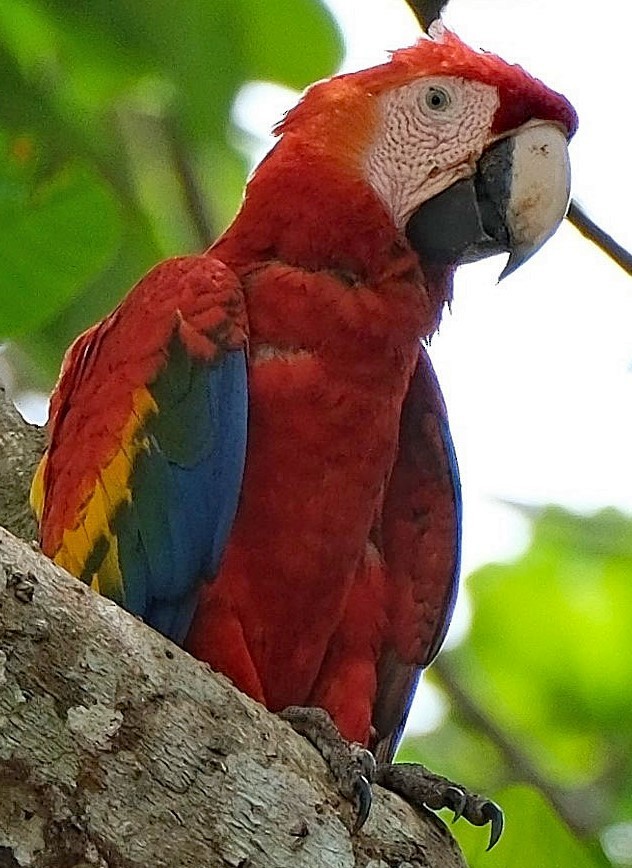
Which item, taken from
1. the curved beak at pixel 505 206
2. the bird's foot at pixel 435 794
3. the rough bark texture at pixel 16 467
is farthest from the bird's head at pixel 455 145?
the bird's foot at pixel 435 794

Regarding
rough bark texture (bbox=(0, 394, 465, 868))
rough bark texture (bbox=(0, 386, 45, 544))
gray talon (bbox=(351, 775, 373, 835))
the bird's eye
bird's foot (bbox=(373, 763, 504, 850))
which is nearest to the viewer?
rough bark texture (bbox=(0, 394, 465, 868))

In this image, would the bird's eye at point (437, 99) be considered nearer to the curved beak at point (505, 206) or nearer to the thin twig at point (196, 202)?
the curved beak at point (505, 206)

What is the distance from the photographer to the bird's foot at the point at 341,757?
132cm

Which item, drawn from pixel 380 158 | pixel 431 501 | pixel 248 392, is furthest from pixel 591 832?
pixel 380 158

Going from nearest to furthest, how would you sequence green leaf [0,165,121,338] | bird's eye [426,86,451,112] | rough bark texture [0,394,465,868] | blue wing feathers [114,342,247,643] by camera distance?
rough bark texture [0,394,465,868]
blue wing feathers [114,342,247,643]
green leaf [0,165,121,338]
bird's eye [426,86,451,112]

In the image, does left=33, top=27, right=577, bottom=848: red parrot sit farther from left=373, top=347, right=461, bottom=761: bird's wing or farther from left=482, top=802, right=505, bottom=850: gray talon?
left=482, top=802, right=505, bottom=850: gray talon

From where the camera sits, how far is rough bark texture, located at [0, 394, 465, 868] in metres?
1.15

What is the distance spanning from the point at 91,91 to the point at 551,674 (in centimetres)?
A: 153

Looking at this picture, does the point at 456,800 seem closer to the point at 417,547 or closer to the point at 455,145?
the point at 417,547

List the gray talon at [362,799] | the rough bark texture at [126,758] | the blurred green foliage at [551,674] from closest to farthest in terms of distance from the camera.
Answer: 1. the rough bark texture at [126,758]
2. the gray talon at [362,799]
3. the blurred green foliage at [551,674]

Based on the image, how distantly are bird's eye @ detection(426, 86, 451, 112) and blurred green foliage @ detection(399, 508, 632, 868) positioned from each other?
110 cm

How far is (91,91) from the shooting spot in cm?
193

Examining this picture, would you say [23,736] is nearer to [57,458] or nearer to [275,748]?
[275,748]

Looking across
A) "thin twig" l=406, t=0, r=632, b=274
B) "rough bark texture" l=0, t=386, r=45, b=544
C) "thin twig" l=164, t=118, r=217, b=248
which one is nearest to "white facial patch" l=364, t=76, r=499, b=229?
"thin twig" l=406, t=0, r=632, b=274
